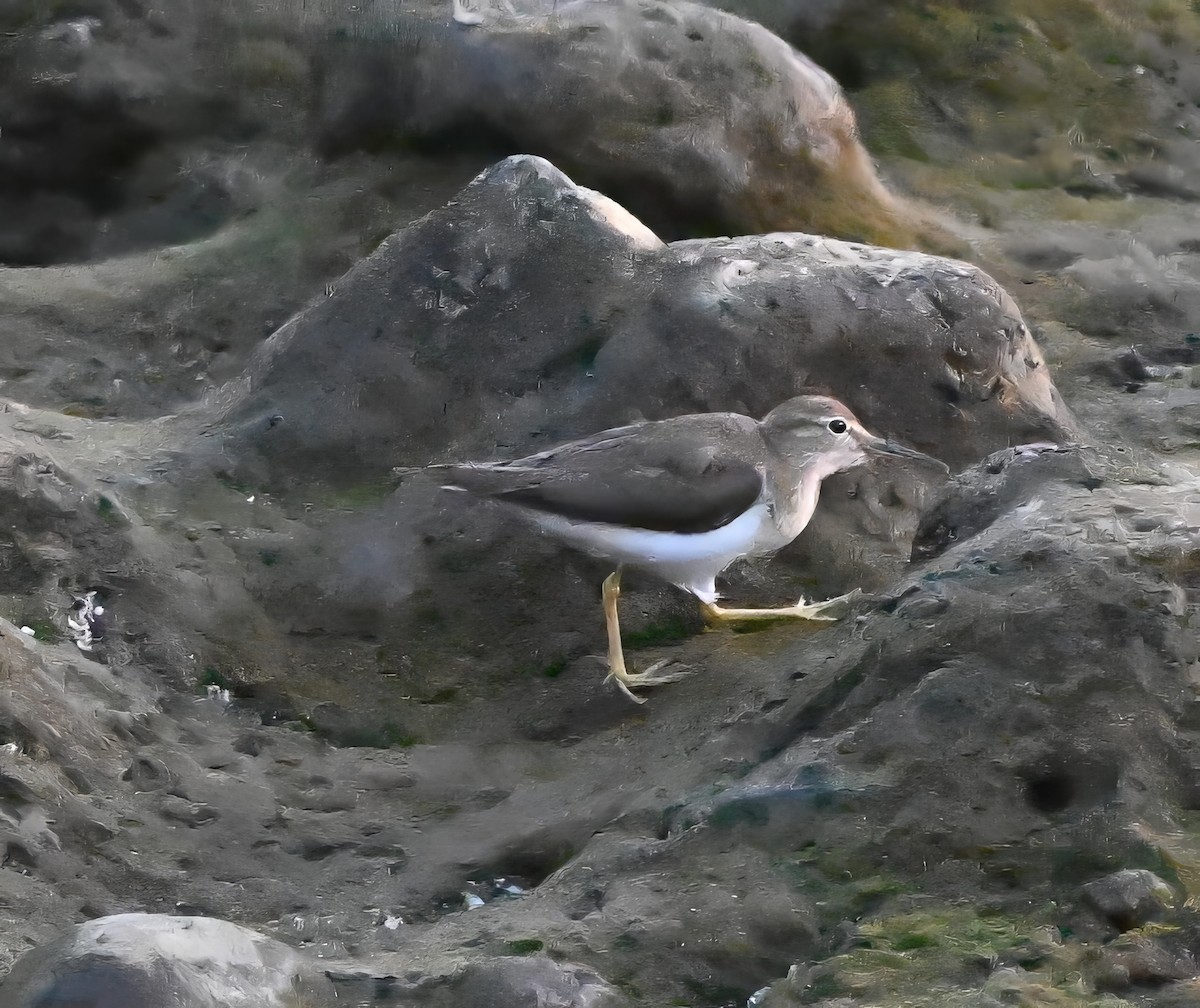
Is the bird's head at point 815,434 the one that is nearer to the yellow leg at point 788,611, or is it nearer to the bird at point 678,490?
the bird at point 678,490

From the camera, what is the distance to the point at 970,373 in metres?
7.02

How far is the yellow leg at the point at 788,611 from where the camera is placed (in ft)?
20.4

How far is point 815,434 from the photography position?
20.5ft

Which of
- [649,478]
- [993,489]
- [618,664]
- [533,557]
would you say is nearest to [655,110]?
[533,557]

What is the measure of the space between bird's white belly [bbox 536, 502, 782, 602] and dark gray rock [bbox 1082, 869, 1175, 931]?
8.24ft

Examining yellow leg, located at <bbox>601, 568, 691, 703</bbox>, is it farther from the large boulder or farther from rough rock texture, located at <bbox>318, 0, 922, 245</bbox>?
rough rock texture, located at <bbox>318, 0, 922, 245</bbox>

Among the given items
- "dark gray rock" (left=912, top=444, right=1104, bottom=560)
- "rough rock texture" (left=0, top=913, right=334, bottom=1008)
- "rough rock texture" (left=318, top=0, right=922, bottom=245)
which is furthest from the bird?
"rough rock texture" (left=318, top=0, right=922, bottom=245)

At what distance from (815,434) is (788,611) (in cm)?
79

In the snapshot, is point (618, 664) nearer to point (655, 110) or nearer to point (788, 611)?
point (788, 611)

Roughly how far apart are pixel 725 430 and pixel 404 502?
1.73 metres

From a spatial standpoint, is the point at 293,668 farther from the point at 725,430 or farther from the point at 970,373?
the point at 970,373

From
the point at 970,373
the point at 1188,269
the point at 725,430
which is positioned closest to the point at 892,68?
the point at 1188,269

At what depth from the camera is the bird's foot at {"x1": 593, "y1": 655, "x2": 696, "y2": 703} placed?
600 cm

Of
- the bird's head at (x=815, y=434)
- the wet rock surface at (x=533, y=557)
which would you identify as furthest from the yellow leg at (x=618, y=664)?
the bird's head at (x=815, y=434)
